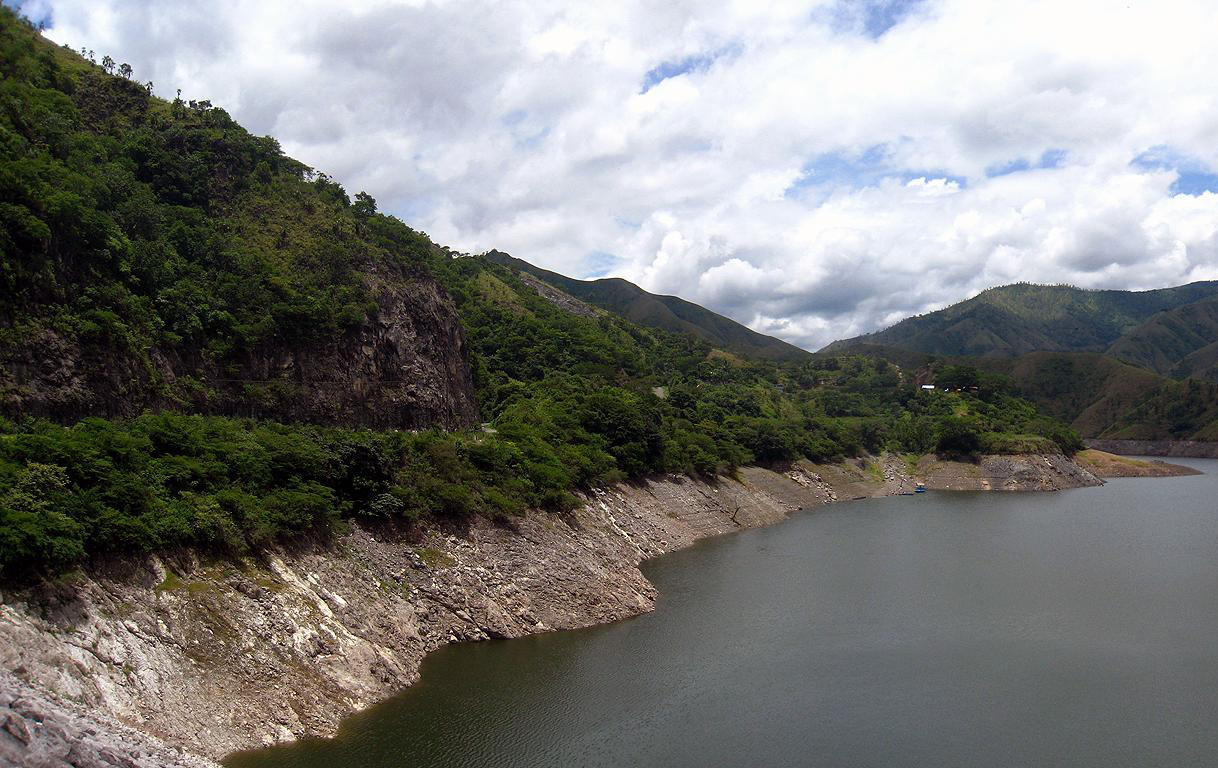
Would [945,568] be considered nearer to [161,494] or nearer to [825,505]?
[825,505]

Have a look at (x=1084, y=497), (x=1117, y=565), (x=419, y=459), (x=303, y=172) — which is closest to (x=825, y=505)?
(x=1084, y=497)

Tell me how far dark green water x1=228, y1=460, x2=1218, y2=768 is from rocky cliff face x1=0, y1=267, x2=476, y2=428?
1916 cm

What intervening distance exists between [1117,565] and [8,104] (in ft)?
234

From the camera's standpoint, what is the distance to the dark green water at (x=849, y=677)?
26.2 metres

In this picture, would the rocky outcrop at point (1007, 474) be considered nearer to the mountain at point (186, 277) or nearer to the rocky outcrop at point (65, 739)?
the mountain at point (186, 277)

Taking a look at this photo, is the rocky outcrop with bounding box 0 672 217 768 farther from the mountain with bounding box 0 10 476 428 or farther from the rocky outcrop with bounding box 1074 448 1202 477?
the rocky outcrop with bounding box 1074 448 1202 477

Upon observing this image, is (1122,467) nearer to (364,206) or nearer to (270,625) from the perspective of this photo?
(364,206)

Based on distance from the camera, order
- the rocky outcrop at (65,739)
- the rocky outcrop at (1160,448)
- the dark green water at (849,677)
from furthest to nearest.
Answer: the rocky outcrop at (1160,448) → the dark green water at (849,677) → the rocky outcrop at (65,739)

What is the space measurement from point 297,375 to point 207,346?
5958 mm

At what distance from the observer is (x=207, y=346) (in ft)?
150

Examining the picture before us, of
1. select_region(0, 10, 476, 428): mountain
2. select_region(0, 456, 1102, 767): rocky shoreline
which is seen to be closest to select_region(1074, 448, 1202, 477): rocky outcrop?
select_region(0, 10, 476, 428): mountain

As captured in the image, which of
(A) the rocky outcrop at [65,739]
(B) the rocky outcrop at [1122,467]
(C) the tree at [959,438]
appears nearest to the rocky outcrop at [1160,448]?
(B) the rocky outcrop at [1122,467]

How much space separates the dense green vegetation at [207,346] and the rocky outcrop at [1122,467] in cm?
5033

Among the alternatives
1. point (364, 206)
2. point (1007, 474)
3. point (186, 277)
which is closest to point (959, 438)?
point (1007, 474)
